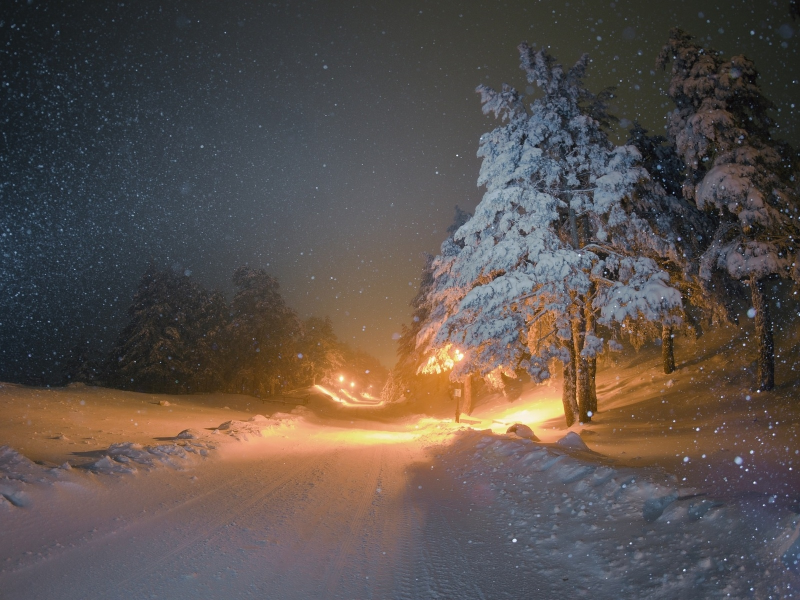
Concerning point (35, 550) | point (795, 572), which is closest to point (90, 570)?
point (35, 550)

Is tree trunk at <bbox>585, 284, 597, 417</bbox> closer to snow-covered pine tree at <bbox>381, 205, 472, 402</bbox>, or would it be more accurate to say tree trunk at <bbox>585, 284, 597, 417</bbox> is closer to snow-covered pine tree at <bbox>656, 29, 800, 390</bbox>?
snow-covered pine tree at <bbox>656, 29, 800, 390</bbox>

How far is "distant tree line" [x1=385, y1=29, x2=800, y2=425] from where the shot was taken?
43.6ft

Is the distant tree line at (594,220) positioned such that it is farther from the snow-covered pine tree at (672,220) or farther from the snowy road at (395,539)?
the snowy road at (395,539)

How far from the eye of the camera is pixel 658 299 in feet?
39.3

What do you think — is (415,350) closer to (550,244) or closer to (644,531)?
(550,244)

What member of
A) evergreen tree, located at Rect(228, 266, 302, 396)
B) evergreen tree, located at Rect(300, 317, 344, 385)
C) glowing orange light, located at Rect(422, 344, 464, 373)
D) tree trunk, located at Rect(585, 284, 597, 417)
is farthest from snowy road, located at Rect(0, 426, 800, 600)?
evergreen tree, located at Rect(300, 317, 344, 385)

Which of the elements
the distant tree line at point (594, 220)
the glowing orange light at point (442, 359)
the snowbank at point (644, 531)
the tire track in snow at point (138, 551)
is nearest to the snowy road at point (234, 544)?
the tire track in snow at point (138, 551)

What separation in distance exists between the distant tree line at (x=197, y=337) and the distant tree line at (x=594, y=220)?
1103 inches

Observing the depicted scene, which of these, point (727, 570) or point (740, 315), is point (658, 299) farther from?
point (740, 315)

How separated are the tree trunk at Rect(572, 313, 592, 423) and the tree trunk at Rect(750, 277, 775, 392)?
5514 millimetres

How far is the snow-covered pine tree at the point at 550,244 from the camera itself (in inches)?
516

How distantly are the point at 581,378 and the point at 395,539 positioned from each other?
11637 millimetres

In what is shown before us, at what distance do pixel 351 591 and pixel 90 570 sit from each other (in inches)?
107

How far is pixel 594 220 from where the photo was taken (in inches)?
575
